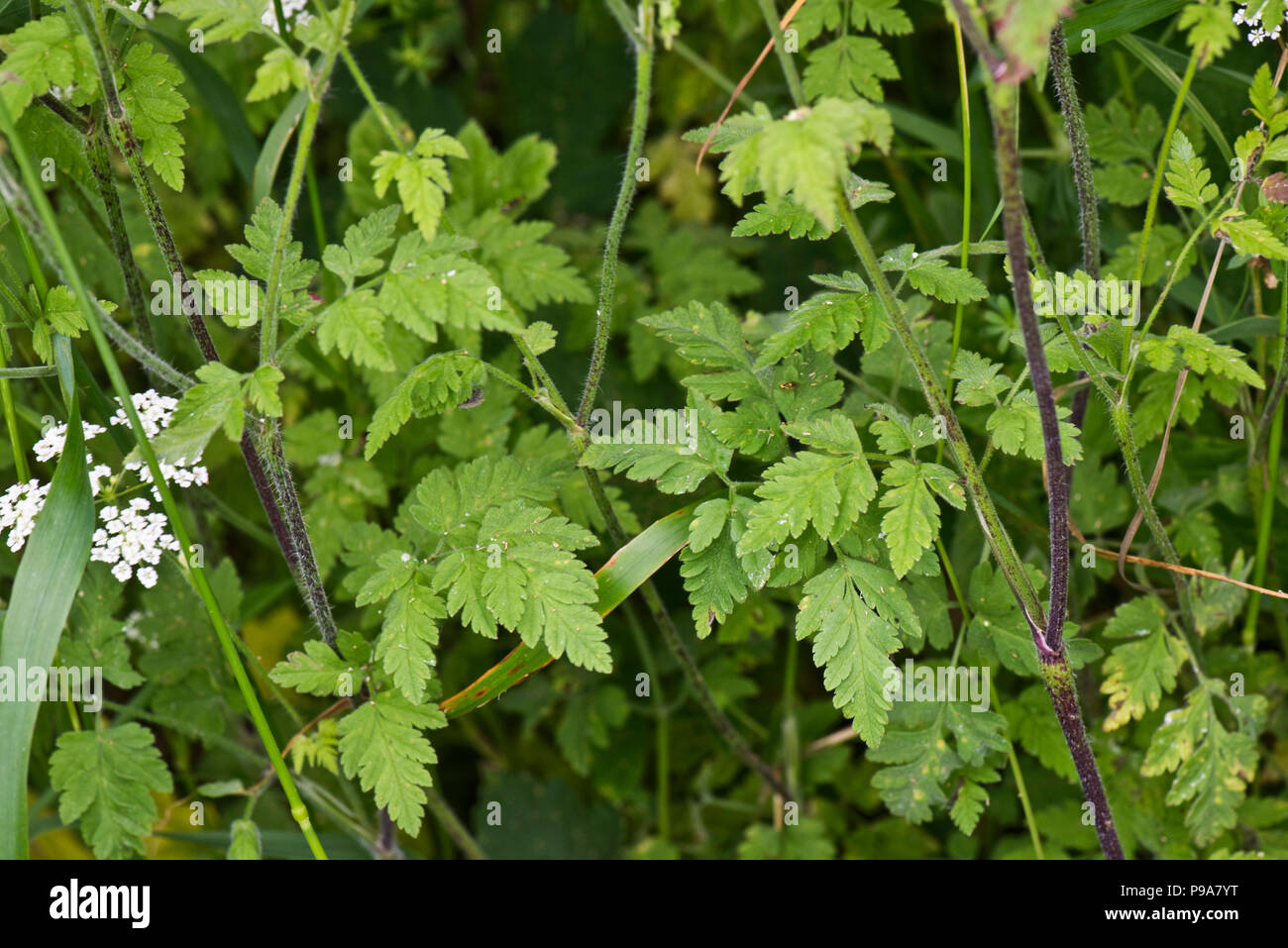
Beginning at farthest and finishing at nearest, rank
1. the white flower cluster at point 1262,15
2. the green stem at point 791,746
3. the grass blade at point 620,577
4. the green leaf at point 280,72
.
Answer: the green stem at point 791,746
the grass blade at point 620,577
the white flower cluster at point 1262,15
the green leaf at point 280,72

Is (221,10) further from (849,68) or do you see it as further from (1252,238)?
(1252,238)

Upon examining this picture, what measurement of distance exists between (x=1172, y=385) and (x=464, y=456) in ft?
5.45

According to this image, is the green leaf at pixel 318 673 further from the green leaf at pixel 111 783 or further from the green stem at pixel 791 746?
the green stem at pixel 791 746

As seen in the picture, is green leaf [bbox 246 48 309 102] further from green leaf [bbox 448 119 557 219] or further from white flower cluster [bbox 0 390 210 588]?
green leaf [bbox 448 119 557 219]

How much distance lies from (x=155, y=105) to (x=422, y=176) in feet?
2.01

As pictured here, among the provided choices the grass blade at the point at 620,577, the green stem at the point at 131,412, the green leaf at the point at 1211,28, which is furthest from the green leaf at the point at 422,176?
the green leaf at the point at 1211,28

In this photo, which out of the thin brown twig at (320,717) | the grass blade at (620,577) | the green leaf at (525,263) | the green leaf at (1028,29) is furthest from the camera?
the green leaf at (525,263)

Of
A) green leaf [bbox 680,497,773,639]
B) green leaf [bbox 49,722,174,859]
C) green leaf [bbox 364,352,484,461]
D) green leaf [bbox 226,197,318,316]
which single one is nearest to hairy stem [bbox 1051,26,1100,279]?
green leaf [bbox 680,497,773,639]

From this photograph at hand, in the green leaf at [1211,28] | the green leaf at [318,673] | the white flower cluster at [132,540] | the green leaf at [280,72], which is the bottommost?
the green leaf at [318,673]

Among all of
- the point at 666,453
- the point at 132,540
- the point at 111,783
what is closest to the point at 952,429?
the point at 666,453

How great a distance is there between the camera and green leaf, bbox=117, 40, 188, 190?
1.93m

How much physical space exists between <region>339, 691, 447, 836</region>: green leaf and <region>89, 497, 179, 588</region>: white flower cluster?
0.48 m

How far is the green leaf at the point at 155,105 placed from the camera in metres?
1.93

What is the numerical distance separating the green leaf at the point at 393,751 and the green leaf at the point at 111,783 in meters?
0.45
